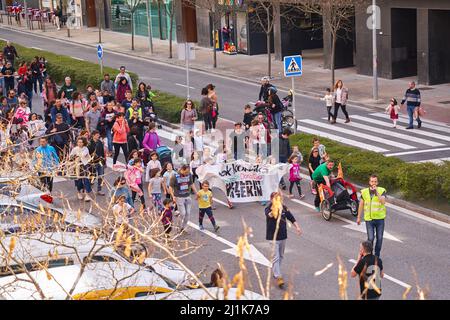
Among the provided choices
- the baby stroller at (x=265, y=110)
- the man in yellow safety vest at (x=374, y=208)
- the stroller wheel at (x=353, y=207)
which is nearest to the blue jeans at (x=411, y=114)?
the baby stroller at (x=265, y=110)

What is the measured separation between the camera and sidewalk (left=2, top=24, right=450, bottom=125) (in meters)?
33.8

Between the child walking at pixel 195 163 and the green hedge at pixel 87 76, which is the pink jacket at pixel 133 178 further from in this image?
the green hedge at pixel 87 76

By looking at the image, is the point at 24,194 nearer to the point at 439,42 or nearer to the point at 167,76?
the point at 439,42

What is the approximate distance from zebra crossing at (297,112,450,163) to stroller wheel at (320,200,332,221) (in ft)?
19.2

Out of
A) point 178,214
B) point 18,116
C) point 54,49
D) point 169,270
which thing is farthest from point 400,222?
point 54,49

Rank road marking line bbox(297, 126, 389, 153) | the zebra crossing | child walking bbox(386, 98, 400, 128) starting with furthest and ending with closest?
child walking bbox(386, 98, 400, 128) < road marking line bbox(297, 126, 389, 153) < the zebra crossing

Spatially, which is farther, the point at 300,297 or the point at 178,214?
the point at 178,214

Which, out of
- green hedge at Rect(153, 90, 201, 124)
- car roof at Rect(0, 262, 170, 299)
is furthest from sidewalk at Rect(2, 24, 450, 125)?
car roof at Rect(0, 262, 170, 299)

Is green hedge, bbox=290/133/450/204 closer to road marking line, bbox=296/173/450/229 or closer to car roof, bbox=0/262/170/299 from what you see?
road marking line, bbox=296/173/450/229

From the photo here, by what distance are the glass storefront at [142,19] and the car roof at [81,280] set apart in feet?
144

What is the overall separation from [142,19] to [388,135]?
3804cm

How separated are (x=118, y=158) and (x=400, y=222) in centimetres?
999

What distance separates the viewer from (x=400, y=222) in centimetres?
1884
